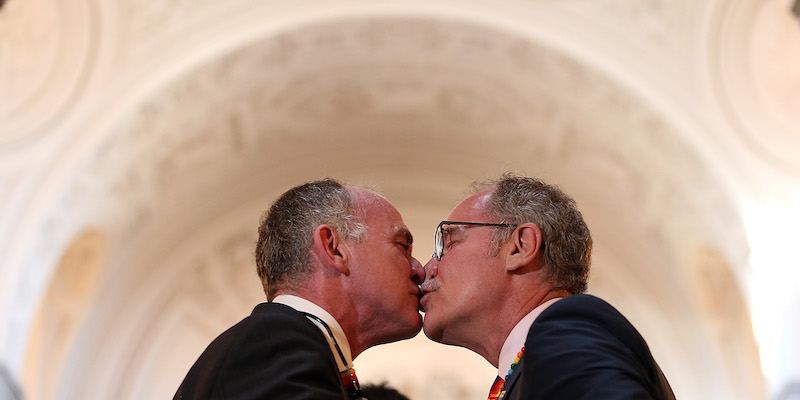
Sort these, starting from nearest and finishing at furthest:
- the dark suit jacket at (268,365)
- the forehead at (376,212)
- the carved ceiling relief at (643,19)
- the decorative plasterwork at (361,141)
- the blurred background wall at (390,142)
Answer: the dark suit jacket at (268,365), the forehead at (376,212), the blurred background wall at (390,142), the carved ceiling relief at (643,19), the decorative plasterwork at (361,141)

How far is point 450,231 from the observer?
11.9 ft

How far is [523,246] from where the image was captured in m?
3.34

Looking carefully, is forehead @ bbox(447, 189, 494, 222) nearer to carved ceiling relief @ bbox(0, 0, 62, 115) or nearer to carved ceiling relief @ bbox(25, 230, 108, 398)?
carved ceiling relief @ bbox(0, 0, 62, 115)

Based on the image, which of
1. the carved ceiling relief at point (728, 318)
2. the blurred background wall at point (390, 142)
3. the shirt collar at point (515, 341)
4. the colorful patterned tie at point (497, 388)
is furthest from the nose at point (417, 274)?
the carved ceiling relief at point (728, 318)

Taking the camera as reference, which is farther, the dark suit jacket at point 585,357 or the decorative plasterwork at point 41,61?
the decorative plasterwork at point 41,61

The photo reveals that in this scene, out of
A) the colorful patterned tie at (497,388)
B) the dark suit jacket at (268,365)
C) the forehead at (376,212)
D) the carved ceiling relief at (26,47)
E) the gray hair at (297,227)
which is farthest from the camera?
the carved ceiling relief at (26,47)

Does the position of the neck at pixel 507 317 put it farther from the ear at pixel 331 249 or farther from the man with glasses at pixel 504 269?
the ear at pixel 331 249

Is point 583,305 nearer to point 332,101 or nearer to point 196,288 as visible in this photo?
point 332,101

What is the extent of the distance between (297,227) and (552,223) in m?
0.95

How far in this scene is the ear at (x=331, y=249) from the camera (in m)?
3.48

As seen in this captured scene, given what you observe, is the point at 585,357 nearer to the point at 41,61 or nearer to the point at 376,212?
the point at 376,212

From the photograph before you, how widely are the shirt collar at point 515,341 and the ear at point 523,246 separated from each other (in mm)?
166

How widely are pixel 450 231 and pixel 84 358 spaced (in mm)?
7275

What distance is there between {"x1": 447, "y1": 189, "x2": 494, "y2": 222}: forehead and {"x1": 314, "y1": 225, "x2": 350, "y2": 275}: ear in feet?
1.45
